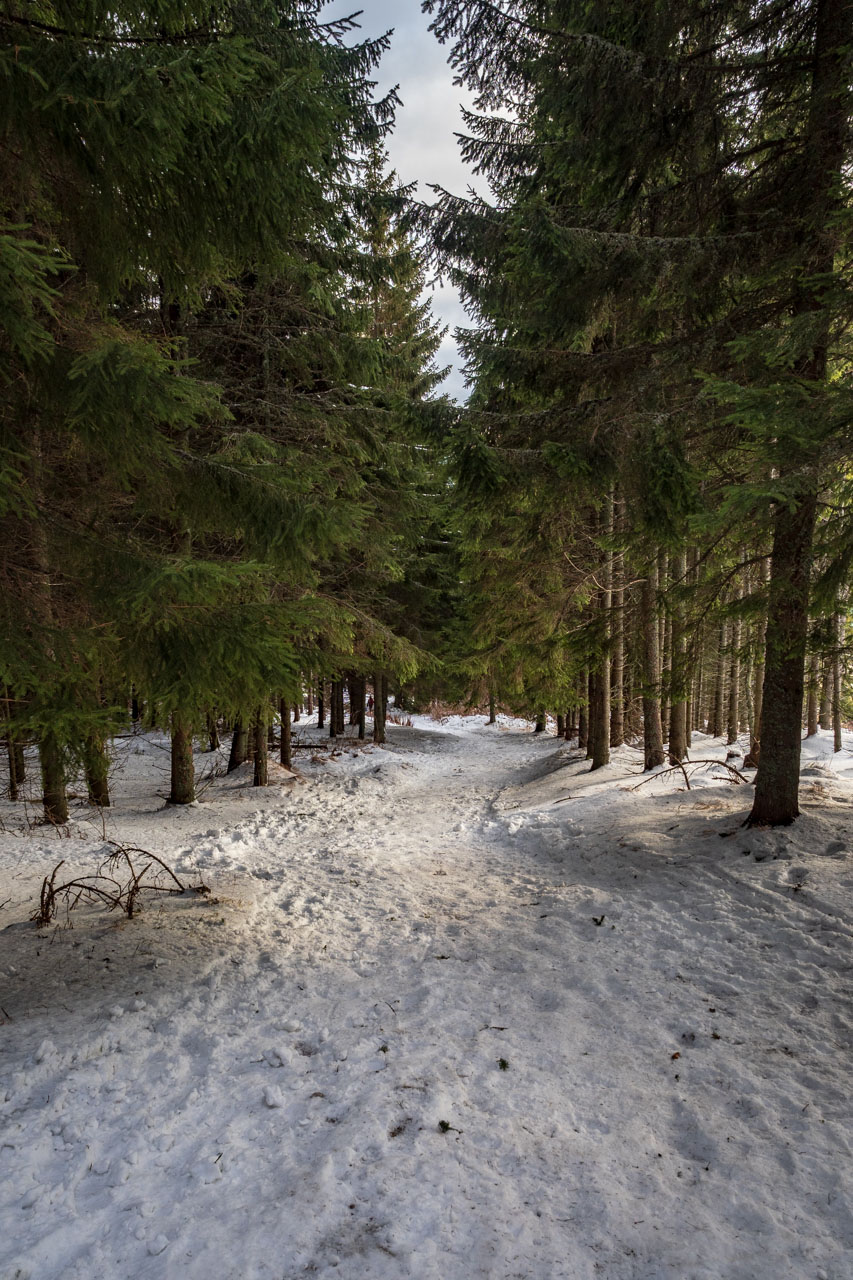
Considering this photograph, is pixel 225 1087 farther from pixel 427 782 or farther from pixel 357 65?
pixel 357 65

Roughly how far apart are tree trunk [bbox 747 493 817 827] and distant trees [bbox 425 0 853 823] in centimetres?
2

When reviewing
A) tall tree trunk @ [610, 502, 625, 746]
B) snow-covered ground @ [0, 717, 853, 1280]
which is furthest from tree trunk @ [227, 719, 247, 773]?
tall tree trunk @ [610, 502, 625, 746]

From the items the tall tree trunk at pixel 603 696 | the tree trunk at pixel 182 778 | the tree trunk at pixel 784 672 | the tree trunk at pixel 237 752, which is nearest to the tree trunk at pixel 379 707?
the tree trunk at pixel 237 752

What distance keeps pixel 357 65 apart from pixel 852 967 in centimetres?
1250

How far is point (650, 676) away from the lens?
29.0ft

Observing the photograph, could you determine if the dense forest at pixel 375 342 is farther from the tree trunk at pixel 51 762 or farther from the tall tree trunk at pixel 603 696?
the tall tree trunk at pixel 603 696

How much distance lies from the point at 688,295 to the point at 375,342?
17.4 feet

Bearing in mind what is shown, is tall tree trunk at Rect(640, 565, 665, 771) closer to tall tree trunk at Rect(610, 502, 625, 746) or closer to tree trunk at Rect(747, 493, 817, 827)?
tall tree trunk at Rect(610, 502, 625, 746)

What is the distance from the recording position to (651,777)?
32.5ft

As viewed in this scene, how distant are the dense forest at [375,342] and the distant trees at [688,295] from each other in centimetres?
4

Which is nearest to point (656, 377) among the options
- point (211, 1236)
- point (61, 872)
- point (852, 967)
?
point (852, 967)

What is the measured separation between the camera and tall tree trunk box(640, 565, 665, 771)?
23.8 feet

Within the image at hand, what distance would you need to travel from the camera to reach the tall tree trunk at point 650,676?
Answer: 7.26 metres

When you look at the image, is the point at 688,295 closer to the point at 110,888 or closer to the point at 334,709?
the point at 110,888
